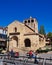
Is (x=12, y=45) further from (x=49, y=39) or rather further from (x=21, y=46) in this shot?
(x=49, y=39)

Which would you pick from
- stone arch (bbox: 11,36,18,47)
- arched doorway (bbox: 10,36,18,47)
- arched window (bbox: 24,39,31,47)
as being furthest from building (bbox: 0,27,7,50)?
arched window (bbox: 24,39,31,47)

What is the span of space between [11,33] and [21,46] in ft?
20.4

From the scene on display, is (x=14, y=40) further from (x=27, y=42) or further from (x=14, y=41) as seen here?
(x=27, y=42)

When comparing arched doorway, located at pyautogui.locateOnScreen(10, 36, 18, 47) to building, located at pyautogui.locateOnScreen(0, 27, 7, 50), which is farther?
building, located at pyautogui.locateOnScreen(0, 27, 7, 50)

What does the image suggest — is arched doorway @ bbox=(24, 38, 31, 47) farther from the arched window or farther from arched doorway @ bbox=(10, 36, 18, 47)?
arched doorway @ bbox=(10, 36, 18, 47)

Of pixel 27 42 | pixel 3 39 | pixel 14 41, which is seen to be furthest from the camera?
pixel 3 39

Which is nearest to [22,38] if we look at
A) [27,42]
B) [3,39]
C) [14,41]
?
[27,42]

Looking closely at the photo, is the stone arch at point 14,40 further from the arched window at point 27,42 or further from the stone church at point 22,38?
the arched window at point 27,42

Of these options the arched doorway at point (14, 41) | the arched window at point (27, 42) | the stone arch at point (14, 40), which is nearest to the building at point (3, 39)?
the arched doorway at point (14, 41)

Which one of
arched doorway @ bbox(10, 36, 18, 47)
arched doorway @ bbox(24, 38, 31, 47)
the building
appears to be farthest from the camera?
the building

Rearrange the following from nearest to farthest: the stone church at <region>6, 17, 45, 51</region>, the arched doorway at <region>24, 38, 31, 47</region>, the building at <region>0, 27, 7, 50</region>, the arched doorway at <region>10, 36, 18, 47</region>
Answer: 1. the stone church at <region>6, 17, 45, 51</region>
2. the arched doorway at <region>24, 38, 31, 47</region>
3. the arched doorway at <region>10, 36, 18, 47</region>
4. the building at <region>0, 27, 7, 50</region>

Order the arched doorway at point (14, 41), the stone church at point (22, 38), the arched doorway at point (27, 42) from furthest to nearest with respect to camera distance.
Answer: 1. the arched doorway at point (14, 41)
2. the arched doorway at point (27, 42)
3. the stone church at point (22, 38)

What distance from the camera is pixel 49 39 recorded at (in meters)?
75.1

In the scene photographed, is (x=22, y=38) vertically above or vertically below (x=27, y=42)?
above
